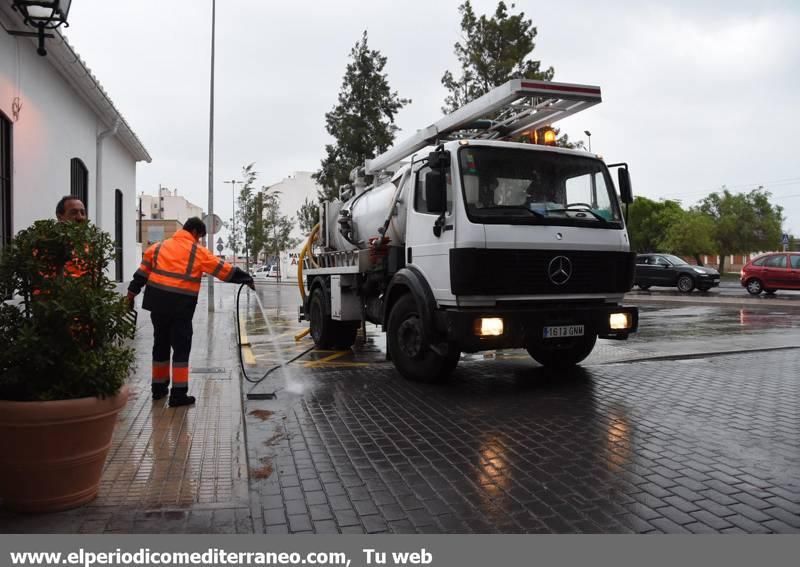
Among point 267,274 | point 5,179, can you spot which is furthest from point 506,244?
point 267,274

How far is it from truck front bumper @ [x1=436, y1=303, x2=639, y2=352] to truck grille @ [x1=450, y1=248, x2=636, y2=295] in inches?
7.5

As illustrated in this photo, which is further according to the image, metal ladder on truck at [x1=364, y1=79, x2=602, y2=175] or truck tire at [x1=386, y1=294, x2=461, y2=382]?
metal ladder on truck at [x1=364, y1=79, x2=602, y2=175]

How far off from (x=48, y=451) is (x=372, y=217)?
6188 mm

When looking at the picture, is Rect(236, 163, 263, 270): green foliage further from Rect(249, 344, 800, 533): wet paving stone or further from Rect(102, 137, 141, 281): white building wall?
Rect(249, 344, 800, 533): wet paving stone

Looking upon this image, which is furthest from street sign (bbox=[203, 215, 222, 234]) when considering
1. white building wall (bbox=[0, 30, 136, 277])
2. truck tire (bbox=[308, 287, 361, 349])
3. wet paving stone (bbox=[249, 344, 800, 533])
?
wet paving stone (bbox=[249, 344, 800, 533])

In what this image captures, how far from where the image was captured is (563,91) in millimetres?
7219

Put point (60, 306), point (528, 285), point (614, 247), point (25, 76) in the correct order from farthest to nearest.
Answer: point (25, 76)
point (614, 247)
point (528, 285)
point (60, 306)

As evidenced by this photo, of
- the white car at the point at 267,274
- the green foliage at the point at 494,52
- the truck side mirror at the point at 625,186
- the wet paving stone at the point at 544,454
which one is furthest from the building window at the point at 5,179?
the white car at the point at 267,274

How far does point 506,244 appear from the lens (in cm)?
650

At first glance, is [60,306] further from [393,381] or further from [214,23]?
[214,23]

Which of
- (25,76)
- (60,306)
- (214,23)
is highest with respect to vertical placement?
(214,23)

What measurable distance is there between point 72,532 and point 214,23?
18.9 m

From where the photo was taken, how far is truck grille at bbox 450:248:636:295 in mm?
6445

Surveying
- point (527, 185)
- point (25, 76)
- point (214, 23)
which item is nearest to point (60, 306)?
point (527, 185)
